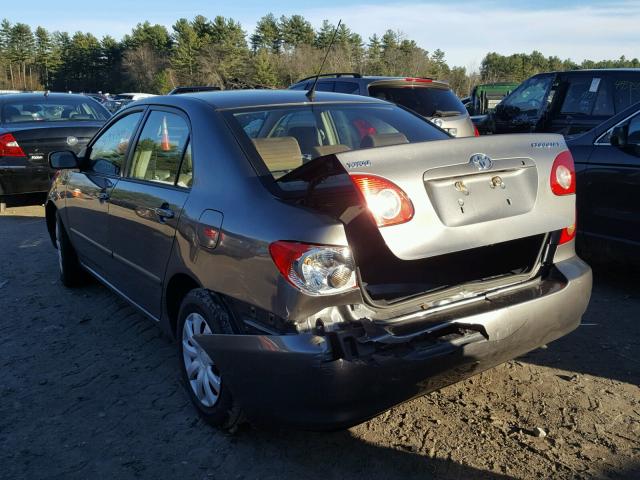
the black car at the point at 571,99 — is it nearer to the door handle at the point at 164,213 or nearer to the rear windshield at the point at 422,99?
the rear windshield at the point at 422,99

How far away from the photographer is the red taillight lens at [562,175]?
280cm

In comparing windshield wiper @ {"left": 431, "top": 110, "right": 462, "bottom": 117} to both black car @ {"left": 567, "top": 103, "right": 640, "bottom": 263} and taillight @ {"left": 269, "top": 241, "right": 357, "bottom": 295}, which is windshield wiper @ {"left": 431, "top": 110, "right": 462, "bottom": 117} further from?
taillight @ {"left": 269, "top": 241, "right": 357, "bottom": 295}

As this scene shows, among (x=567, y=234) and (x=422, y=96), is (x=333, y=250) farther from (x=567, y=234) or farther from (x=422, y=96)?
(x=422, y=96)

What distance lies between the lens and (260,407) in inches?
98.0

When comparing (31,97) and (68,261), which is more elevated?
(31,97)

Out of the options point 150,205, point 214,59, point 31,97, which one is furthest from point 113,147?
point 214,59

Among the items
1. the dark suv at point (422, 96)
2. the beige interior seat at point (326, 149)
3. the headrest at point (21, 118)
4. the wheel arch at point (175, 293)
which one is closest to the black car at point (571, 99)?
the dark suv at point (422, 96)

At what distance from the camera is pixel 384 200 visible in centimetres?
232

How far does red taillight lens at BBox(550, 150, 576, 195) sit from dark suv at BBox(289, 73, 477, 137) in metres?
4.87

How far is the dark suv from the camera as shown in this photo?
7.76m

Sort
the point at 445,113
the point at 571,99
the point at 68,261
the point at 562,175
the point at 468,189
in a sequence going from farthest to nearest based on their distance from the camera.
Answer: the point at 445,113
the point at 571,99
the point at 68,261
the point at 562,175
the point at 468,189

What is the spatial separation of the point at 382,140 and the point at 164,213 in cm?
123

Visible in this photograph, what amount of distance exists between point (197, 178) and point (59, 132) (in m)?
6.07

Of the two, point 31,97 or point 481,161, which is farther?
point 31,97
